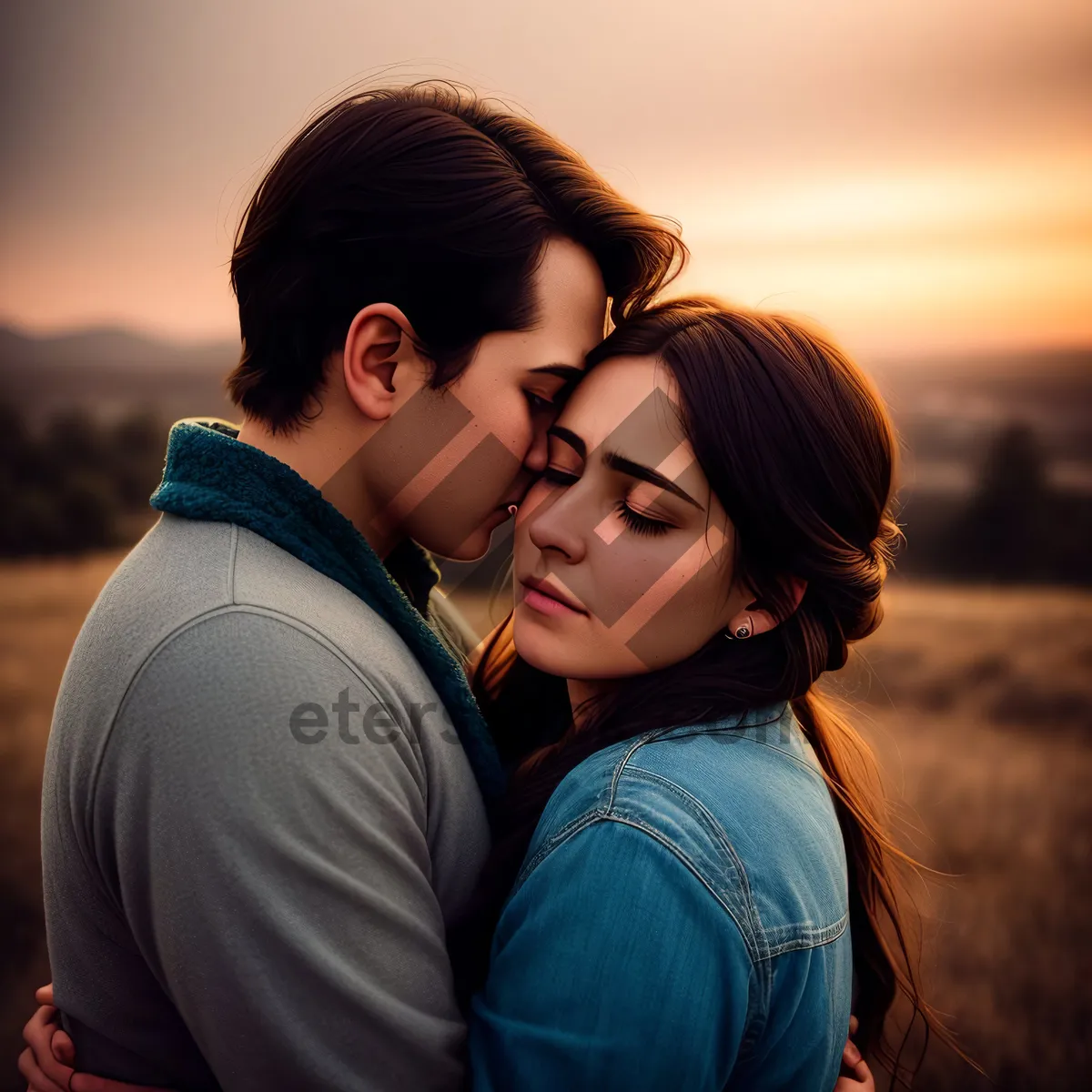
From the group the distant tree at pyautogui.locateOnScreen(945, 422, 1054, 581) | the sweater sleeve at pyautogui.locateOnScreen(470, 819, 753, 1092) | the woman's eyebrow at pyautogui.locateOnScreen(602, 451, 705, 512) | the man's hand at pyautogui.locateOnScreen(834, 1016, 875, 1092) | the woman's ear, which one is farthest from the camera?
the distant tree at pyautogui.locateOnScreen(945, 422, 1054, 581)

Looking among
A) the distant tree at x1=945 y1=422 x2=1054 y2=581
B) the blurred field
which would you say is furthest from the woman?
the distant tree at x1=945 y1=422 x2=1054 y2=581

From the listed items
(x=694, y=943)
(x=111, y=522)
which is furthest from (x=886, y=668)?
(x=111, y=522)

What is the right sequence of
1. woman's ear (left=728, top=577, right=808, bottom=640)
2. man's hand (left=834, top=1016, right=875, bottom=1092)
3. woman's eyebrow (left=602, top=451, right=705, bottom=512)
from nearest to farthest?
woman's eyebrow (left=602, top=451, right=705, bottom=512) < woman's ear (left=728, top=577, right=808, bottom=640) < man's hand (left=834, top=1016, right=875, bottom=1092)

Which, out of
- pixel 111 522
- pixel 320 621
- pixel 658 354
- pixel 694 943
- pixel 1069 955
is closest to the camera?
pixel 694 943

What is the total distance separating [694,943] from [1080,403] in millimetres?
2557

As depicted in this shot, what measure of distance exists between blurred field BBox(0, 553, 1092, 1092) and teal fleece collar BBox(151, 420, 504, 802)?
1.50m

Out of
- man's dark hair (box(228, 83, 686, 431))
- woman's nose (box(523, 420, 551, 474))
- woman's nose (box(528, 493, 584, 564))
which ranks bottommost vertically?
woman's nose (box(528, 493, 584, 564))

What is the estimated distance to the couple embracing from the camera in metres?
0.88

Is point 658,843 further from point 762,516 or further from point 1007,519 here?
point 1007,519

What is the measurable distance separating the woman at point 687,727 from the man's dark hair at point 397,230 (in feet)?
0.65

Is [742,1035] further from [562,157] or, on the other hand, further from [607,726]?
[562,157]

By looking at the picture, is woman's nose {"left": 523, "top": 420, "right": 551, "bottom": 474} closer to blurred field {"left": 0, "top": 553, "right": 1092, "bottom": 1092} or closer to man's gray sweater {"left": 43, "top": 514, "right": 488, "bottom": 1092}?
man's gray sweater {"left": 43, "top": 514, "right": 488, "bottom": 1092}

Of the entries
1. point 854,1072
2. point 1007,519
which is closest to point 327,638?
point 854,1072

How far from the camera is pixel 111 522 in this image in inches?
122
